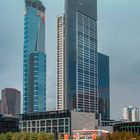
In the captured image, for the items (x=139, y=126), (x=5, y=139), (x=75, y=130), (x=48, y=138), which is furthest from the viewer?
(x=75, y=130)

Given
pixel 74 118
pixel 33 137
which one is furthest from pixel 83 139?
pixel 74 118

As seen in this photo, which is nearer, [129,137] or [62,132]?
[129,137]

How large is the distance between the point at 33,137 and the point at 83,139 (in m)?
21.6

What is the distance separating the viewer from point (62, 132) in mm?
199500

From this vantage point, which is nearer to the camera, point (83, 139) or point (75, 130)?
point (83, 139)

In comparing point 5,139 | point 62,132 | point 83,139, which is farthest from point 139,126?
point 5,139

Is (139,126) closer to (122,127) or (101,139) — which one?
(122,127)

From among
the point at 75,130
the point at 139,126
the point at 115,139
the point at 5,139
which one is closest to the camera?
the point at 115,139

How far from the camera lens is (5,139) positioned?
162250 millimetres

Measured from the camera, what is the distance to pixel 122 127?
180 meters

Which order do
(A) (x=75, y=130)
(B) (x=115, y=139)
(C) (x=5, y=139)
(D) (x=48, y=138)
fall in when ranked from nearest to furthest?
1. (B) (x=115, y=139)
2. (D) (x=48, y=138)
3. (C) (x=5, y=139)
4. (A) (x=75, y=130)

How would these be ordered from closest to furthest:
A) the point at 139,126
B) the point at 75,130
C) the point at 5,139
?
the point at 5,139 → the point at 139,126 → the point at 75,130

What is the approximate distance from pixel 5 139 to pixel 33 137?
49.0 feet

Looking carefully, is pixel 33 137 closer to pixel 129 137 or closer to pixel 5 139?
pixel 5 139
